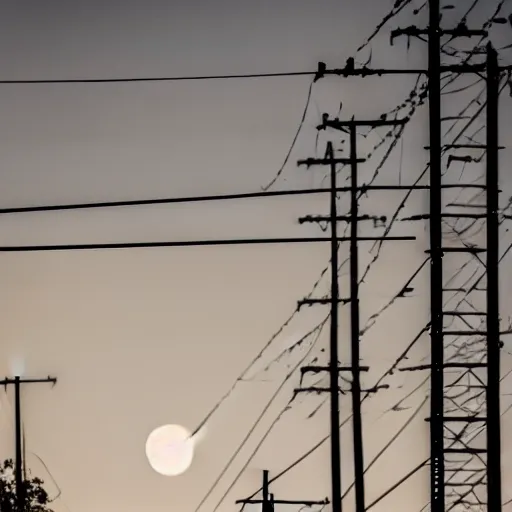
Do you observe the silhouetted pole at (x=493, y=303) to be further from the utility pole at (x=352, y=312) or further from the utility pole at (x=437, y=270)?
the utility pole at (x=352, y=312)

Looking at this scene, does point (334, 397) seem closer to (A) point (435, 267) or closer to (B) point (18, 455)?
(A) point (435, 267)

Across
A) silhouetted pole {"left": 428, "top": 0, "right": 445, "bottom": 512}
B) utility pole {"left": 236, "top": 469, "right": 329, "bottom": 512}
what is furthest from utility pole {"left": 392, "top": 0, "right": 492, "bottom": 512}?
utility pole {"left": 236, "top": 469, "right": 329, "bottom": 512}

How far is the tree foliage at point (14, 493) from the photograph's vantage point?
6.25ft

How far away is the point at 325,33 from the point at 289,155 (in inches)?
15.6

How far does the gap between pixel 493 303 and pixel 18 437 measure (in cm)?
148

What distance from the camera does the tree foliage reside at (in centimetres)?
190

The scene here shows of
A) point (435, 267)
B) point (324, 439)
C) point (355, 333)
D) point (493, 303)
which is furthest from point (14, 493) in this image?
point (493, 303)

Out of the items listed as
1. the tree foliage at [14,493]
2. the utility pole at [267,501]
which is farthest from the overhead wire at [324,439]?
the tree foliage at [14,493]

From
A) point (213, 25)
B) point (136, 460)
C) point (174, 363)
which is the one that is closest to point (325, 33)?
point (213, 25)

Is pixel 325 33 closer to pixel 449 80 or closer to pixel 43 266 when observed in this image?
pixel 449 80

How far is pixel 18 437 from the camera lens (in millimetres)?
1918

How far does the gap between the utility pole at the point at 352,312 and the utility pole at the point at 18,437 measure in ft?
2.75

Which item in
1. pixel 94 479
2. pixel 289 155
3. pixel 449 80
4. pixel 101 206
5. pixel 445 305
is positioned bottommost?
pixel 94 479

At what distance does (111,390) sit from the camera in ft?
6.31
